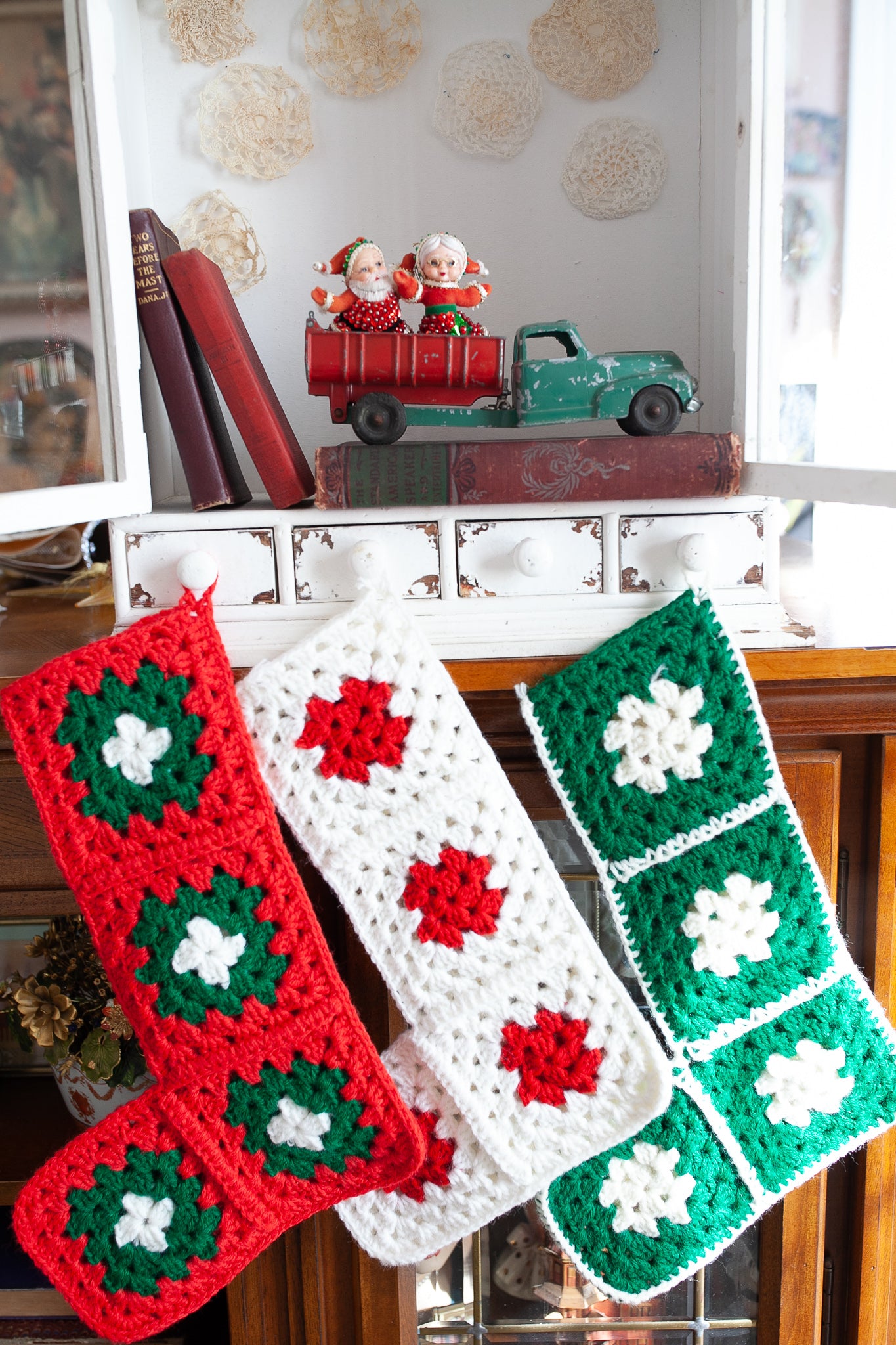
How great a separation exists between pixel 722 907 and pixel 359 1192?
428 mm

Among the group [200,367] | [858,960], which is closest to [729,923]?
[858,960]

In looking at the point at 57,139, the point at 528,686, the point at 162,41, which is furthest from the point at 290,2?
the point at 528,686

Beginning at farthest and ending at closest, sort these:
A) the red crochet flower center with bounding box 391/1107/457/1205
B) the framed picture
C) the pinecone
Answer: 1. the pinecone
2. the red crochet flower center with bounding box 391/1107/457/1205
3. the framed picture

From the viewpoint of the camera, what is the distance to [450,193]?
105 cm

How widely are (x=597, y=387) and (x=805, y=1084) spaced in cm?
68

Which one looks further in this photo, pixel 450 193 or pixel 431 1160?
pixel 450 193

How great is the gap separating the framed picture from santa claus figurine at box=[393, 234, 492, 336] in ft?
0.83

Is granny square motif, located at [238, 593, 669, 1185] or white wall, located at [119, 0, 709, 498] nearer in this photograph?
granny square motif, located at [238, 593, 669, 1185]

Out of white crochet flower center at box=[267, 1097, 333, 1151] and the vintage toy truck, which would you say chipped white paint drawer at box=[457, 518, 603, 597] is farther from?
white crochet flower center at box=[267, 1097, 333, 1151]

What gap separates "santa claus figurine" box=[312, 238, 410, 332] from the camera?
815mm

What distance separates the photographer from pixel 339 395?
0.82 m

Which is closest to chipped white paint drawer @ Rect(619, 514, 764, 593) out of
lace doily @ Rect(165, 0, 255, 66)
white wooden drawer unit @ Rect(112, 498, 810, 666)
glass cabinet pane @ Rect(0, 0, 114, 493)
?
white wooden drawer unit @ Rect(112, 498, 810, 666)

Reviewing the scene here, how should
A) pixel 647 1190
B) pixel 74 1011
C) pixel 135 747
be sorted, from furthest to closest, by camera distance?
pixel 74 1011
pixel 647 1190
pixel 135 747

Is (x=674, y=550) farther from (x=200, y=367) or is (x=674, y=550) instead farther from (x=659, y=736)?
(x=200, y=367)
